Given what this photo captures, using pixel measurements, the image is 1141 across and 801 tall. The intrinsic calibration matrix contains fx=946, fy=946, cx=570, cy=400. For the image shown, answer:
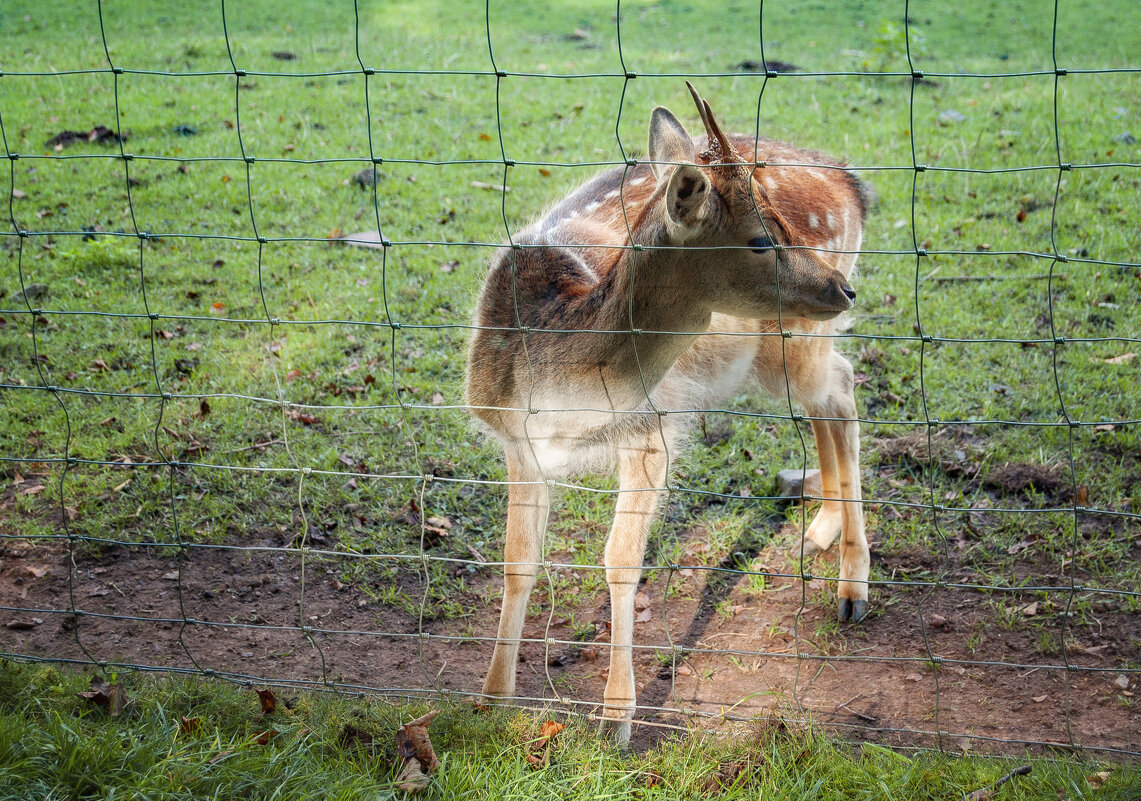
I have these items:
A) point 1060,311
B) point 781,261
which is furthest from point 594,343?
point 1060,311

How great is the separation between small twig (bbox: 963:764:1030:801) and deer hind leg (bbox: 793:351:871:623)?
122cm

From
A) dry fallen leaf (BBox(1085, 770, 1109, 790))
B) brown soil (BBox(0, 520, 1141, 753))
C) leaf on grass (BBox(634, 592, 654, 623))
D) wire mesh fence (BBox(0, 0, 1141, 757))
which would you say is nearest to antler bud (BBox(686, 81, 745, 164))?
wire mesh fence (BBox(0, 0, 1141, 757))

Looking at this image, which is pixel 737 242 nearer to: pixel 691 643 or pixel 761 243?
pixel 761 243

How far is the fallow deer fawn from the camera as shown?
114 inches

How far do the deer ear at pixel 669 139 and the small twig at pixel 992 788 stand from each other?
1.94 metres

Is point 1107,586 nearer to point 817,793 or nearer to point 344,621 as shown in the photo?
point 817,793

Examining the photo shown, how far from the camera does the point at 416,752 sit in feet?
9.02

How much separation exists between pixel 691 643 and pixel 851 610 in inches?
25.9

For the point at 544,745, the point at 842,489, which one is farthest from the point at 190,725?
the point at 842,489

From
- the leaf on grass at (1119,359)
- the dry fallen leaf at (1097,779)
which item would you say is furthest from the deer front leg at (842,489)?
the leaf on grass at (1119,359)

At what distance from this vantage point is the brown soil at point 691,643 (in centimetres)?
315

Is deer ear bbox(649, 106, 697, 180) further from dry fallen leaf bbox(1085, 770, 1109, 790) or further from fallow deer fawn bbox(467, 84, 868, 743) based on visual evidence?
dry fallen leaf bbox(1085, 770, 1109, 790)

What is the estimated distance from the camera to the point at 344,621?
3.73 meters

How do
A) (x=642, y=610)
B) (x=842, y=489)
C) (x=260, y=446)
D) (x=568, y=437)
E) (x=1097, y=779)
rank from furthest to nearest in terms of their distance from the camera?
(x=260, y=446)
(x=842, y=489)
(x=642, y=610)
(x=568, y=437)
(x=1097, y=779)
